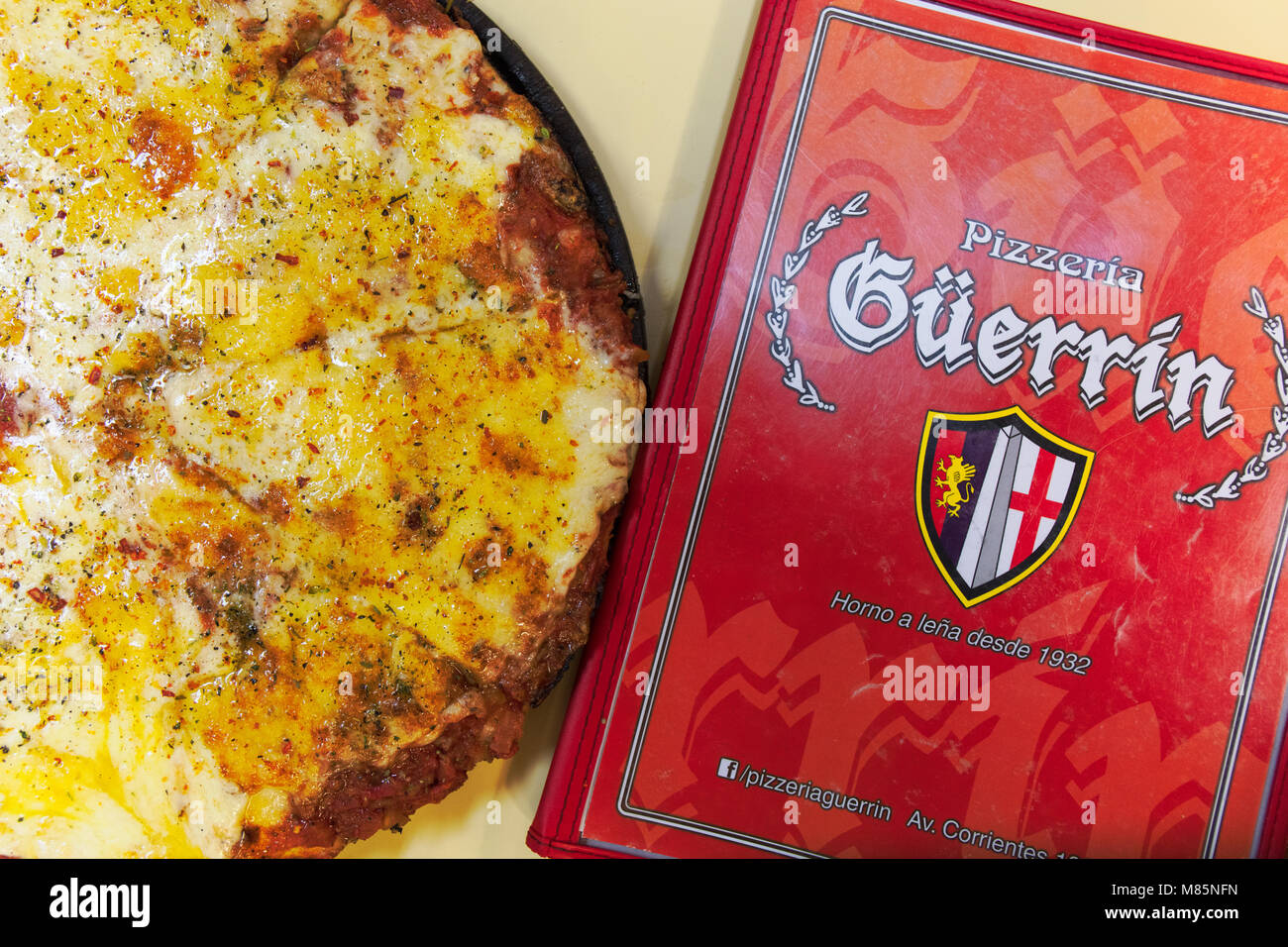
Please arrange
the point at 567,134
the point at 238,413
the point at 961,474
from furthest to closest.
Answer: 1. the point at 961,474
2. the point at 567,134
3. the point at 238,413

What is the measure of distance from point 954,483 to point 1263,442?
888mm

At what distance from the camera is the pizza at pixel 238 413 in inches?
62.6

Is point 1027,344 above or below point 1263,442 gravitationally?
above

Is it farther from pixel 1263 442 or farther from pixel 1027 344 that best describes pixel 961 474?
pixel 1263 442

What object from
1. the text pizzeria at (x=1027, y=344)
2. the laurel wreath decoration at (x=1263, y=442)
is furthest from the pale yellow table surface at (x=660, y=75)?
the laurel wreath decoration at (x=1263, y=442)

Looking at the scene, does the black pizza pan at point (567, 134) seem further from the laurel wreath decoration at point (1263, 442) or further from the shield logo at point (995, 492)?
the laurel wreath decoration at point (1263, 442)

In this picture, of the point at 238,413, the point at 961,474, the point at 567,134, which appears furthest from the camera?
the point at 961,474

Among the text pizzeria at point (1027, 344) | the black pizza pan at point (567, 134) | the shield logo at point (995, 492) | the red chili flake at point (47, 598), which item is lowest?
the red chili flake at point (47, 598)

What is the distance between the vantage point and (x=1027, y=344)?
2.07 m

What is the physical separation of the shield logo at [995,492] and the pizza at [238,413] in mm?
1140

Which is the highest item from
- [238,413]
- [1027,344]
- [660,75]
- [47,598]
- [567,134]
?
[660,75]

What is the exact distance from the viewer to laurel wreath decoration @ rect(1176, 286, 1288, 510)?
2.06 metres

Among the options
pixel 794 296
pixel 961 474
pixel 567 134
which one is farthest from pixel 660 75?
pixel 961 474

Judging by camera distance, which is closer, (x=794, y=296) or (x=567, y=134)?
(x=567, y=134)
